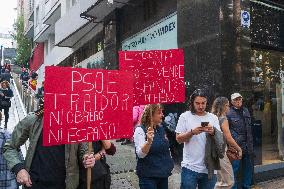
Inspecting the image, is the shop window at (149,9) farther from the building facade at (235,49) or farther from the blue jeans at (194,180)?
the blue jeans at (194,180)

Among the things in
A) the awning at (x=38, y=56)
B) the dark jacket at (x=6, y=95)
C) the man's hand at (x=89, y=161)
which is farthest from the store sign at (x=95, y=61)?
the awning at (x=38, y=56)

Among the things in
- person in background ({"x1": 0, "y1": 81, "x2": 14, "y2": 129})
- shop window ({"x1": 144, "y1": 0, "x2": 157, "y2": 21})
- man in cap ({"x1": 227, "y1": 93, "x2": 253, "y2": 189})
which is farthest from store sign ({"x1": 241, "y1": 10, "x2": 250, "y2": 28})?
person in background ({"x1": 0, "y1": 81, "x2": 14, "y2": 129})

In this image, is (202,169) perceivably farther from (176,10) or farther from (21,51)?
(21,51)

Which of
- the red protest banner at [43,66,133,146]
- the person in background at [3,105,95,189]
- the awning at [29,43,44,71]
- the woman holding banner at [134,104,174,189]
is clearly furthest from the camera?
the awning at [29,43,44,71]

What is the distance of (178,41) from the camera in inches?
361

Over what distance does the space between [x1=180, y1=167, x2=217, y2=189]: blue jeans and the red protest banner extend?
3.51 ft

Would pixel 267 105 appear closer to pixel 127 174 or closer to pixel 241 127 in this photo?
pixel 241 127

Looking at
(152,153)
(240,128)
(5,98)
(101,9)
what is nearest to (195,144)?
(152,153)

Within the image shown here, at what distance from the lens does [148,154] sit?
4352mm

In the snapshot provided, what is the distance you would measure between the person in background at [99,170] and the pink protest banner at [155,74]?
715 mm

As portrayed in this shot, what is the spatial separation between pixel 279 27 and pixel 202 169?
591 cm

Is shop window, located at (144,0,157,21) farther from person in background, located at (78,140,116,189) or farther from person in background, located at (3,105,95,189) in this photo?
person in background, located at (3,105,95,189)

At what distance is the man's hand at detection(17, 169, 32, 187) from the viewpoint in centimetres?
327

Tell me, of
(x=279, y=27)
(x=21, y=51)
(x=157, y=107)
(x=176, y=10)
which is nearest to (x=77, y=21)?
(x=176, y=10)
